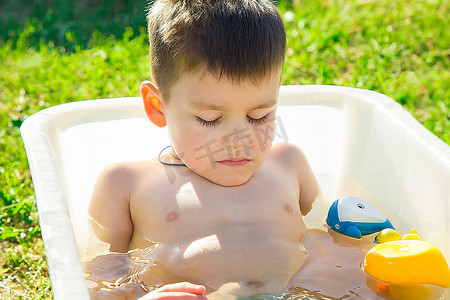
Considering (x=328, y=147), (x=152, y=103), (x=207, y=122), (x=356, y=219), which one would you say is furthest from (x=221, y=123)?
(x=328, y=147)

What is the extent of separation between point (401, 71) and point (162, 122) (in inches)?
66.5

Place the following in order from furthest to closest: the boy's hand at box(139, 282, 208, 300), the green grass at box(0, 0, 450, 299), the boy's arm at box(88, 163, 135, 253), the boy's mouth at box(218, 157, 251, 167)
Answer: the green grass at box(0, 0, 450, 299), the boy's arm at box(88, 163, 135, 253), the boy's mouth at box(218, 157, 251, 167), the boy's hand at box(139, 282, 208, 300)

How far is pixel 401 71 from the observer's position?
295cm

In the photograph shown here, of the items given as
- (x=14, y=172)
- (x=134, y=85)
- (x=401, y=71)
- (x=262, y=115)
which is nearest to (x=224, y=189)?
(x=262, y=115)

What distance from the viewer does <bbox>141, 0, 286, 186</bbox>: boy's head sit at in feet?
4.76

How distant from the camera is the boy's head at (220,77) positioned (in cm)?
145

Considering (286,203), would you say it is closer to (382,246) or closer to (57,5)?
(382,246)

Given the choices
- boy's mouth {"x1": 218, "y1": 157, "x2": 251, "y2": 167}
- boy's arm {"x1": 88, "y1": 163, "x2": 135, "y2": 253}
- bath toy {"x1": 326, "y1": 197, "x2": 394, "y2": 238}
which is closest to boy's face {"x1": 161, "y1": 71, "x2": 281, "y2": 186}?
boy's mouth {"x1": 218, "y1": 157, "x2": 251, "y2": 167}

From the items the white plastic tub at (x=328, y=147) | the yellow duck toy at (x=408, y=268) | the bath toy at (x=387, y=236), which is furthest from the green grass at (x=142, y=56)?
the yellow duck toy at (x=408, y=268)

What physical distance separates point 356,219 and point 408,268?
0.31 m

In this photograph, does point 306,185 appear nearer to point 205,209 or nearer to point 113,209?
point 205,209

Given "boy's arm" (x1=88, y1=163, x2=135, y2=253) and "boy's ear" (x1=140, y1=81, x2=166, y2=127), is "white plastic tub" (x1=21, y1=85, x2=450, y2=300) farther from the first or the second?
"boy's ear" (x1=140, y1=81, x2=166, y2=127)

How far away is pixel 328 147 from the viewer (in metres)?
2.15

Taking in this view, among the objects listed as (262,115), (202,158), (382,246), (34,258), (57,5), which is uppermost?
(57,5)
